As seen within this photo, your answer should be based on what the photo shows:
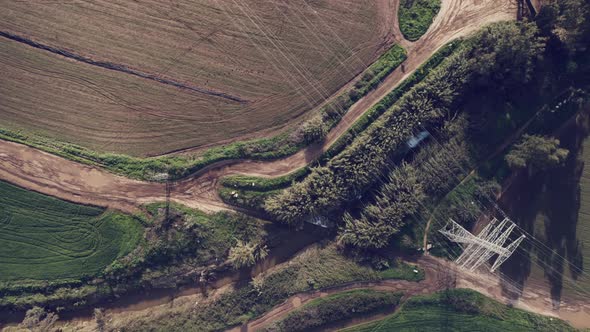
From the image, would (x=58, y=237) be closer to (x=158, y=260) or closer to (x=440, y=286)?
(x=158, y=260)

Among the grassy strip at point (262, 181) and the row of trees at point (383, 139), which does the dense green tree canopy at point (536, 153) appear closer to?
the row of trees at point (383, 139)

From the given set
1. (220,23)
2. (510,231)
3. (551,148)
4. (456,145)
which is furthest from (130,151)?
(551,148)

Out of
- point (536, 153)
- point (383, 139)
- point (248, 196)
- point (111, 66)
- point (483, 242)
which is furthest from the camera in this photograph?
point (111, 66)

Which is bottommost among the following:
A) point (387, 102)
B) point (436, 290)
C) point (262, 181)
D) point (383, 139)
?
point (436, 290)

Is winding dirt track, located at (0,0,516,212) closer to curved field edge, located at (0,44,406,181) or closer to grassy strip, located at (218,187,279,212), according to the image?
curved field edge, located at (0,44,406,181)

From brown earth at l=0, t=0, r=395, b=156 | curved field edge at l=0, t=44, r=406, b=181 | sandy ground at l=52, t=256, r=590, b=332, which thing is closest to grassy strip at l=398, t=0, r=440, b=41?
brown earth at l=0, t=0, r=395, b=156

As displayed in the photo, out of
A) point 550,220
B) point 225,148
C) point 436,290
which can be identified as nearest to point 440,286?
point 436,290
